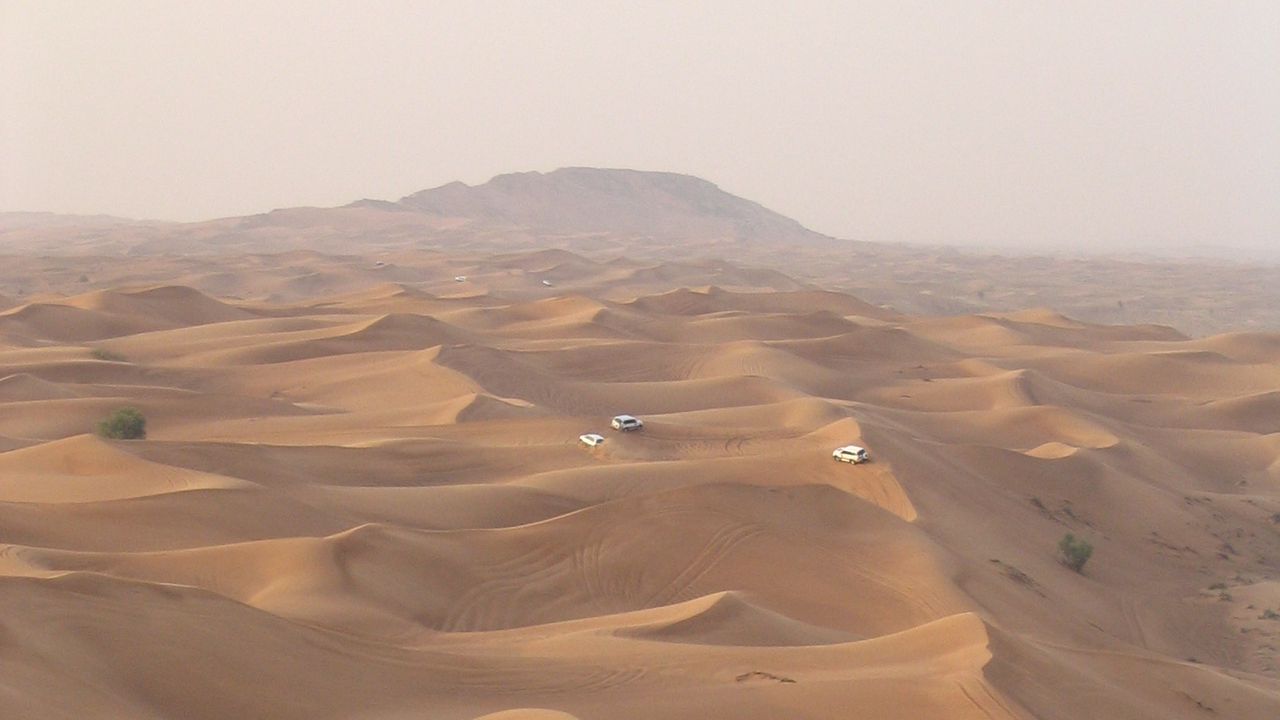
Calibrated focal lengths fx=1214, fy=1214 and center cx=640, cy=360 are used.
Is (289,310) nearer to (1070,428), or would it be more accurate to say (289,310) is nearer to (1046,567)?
(1070,428)

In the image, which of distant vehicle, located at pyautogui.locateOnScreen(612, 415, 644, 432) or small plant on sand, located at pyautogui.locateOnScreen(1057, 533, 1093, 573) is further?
distant vehicle, located at pyautogui.locateOnScreen(612, 415, 644, 432)

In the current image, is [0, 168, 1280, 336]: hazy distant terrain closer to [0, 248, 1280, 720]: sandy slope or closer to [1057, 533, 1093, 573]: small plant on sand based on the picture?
[0, 248, 1280, 720]: sandy slope

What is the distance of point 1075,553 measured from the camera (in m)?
23.5

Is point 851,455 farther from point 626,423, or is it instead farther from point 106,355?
point 106,355

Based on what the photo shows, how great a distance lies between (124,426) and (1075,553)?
69.1ft

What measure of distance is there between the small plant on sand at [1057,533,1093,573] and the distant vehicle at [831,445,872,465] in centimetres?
429

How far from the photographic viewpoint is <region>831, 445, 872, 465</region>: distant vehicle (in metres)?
25.4

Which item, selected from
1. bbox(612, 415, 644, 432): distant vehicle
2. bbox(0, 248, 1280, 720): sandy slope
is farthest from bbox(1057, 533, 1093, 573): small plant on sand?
bbox(612, 415, 644, 432): distant vehicle

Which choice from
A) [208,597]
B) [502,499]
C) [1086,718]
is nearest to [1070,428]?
[502,499]

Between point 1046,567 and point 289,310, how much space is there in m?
44.5

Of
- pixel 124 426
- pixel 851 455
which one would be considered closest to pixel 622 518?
pixel 851 455

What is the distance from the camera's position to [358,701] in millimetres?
11484

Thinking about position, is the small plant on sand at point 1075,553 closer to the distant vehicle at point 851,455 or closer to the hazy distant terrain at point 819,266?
the distant vehicle at point 851,455

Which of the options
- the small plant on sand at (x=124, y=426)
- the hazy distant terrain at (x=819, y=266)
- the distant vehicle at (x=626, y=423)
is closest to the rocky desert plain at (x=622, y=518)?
the distant vehicle at (x=626, y=423)
